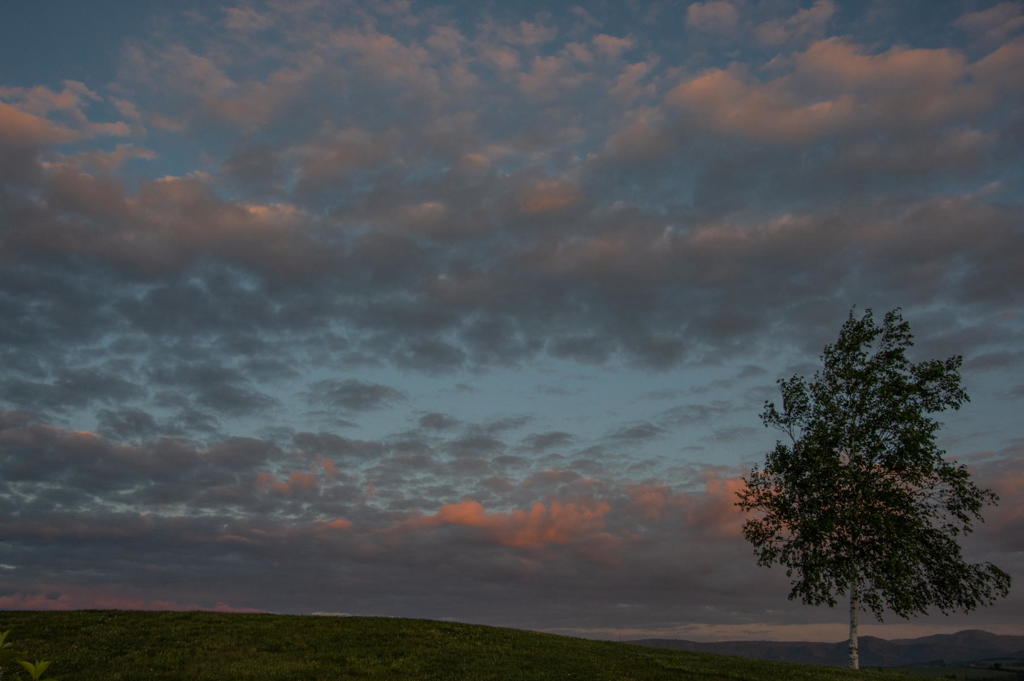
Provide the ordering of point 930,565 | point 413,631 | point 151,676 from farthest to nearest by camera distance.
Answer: point 930,565
point 413,631
point 151,676

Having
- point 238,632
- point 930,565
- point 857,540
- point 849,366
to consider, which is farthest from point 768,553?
point 238,632

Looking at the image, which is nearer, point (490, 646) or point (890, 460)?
point (490, 646)

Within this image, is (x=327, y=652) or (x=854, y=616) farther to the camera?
(x=854, y=616)

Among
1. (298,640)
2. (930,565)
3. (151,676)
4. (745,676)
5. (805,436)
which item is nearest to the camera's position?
(151,676)

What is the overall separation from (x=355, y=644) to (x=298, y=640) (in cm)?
319

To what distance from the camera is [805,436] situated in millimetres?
52469

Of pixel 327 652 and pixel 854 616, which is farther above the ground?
pixel 854 616

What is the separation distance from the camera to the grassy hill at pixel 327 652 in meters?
33.0

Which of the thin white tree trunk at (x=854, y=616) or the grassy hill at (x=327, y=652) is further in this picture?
the thin white tree trunk at (x=854, y=616)

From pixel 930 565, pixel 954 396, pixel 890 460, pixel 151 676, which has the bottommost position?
pixel 151 676

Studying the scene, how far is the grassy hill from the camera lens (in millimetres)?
33031

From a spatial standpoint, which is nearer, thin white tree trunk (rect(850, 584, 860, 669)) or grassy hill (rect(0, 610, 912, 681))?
grassy hill (rect(0, 610, 912, 681))

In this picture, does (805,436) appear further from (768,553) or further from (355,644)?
(355,644)

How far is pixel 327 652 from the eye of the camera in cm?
3675
